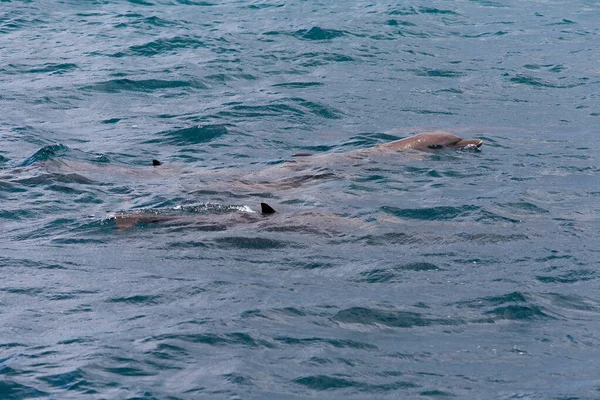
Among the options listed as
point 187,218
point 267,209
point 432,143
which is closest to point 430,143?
point 432,143

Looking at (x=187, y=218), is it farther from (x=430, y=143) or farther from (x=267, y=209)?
(x=430, y=143)

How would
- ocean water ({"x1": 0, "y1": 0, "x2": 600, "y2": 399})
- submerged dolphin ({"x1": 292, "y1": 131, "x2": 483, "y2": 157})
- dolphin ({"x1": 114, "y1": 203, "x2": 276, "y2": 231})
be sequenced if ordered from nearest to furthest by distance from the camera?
ocean water ({"x1": 0, "y1": 0, "x2": 600, "y2": 399}) → dolphin ({"x1": 114, "y1": 203, "x2": 276, "y2": 231}) → submerged dolphin ({"x1": 292, "y1": 131, "x2": 483, "y2": 157})

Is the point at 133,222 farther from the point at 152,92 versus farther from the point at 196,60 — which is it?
the point at 196,60

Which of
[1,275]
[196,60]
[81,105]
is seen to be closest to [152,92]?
[81,105]

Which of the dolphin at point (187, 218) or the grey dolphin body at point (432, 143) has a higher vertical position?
the dolphin at point (187, 218)

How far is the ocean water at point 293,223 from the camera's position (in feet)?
22.1

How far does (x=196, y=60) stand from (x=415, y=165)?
30.3ft

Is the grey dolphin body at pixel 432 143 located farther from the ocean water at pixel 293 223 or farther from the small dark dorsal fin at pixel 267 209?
the small dark dorsal fin at pixel 267 209

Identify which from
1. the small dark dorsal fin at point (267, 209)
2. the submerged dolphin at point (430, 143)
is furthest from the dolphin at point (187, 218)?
the submerged dolphin at point (430, 143)

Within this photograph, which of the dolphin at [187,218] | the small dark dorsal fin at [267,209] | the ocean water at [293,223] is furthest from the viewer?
the small dark dorsal fin at [267,209]

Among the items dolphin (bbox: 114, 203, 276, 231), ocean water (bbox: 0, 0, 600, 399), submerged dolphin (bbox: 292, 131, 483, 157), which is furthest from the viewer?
submerged dolphin (bbox: 292, 131, 483, 157)

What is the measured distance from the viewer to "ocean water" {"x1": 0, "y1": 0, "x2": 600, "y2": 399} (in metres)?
6.75

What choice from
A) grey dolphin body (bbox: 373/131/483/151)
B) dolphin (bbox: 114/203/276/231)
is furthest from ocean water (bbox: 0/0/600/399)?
grey dolphin body (bbox: 373/131/483/151)

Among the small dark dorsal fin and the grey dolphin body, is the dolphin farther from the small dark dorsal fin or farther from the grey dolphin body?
the grey dolphin body
